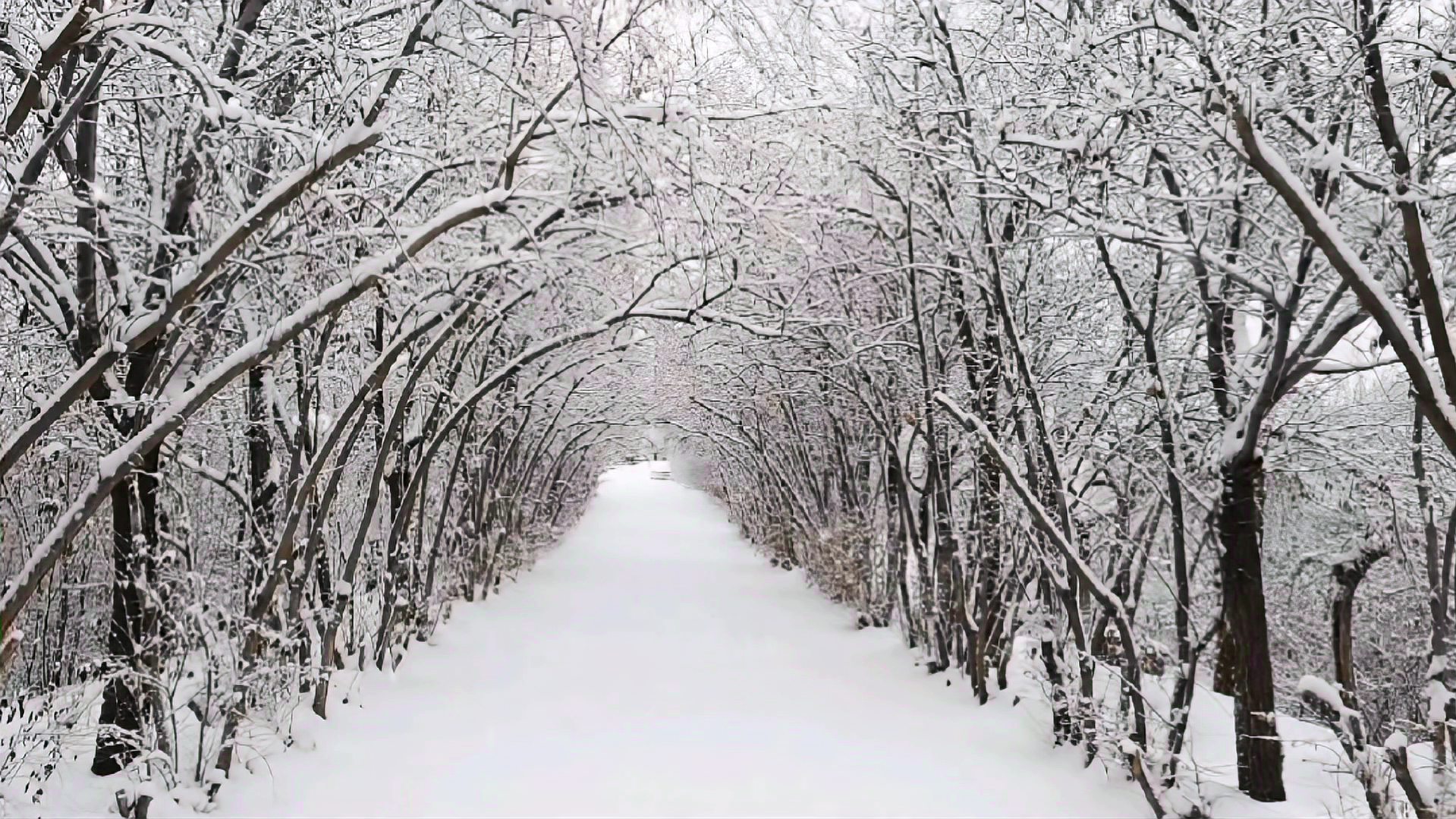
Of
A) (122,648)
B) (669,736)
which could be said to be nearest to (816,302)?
(669,736)

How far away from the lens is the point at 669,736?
627cm

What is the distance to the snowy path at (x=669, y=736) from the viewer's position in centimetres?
500

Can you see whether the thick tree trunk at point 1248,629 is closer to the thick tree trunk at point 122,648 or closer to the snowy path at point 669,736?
the snowy path at point 669,736

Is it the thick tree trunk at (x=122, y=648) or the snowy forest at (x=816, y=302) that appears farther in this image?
the thick tree trunk at (x=122, y=648)

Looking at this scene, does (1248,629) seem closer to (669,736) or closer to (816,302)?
(669,736)

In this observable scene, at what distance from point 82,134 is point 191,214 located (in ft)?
2.05

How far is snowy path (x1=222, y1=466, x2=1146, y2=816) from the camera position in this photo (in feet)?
16.4

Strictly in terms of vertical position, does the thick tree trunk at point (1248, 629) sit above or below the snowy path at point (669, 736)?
above

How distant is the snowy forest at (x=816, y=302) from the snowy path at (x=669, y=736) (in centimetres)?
25

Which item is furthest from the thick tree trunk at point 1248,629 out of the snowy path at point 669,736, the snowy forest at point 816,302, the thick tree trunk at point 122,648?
the thick tree trunk at point 122,648

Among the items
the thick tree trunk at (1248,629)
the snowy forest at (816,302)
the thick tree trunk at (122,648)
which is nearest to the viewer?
the snowy forest at (816,302)

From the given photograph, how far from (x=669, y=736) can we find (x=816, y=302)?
354cm

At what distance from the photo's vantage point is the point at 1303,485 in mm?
5320

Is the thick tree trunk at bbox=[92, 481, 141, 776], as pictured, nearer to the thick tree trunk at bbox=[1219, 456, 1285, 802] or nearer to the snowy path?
the snowy path
